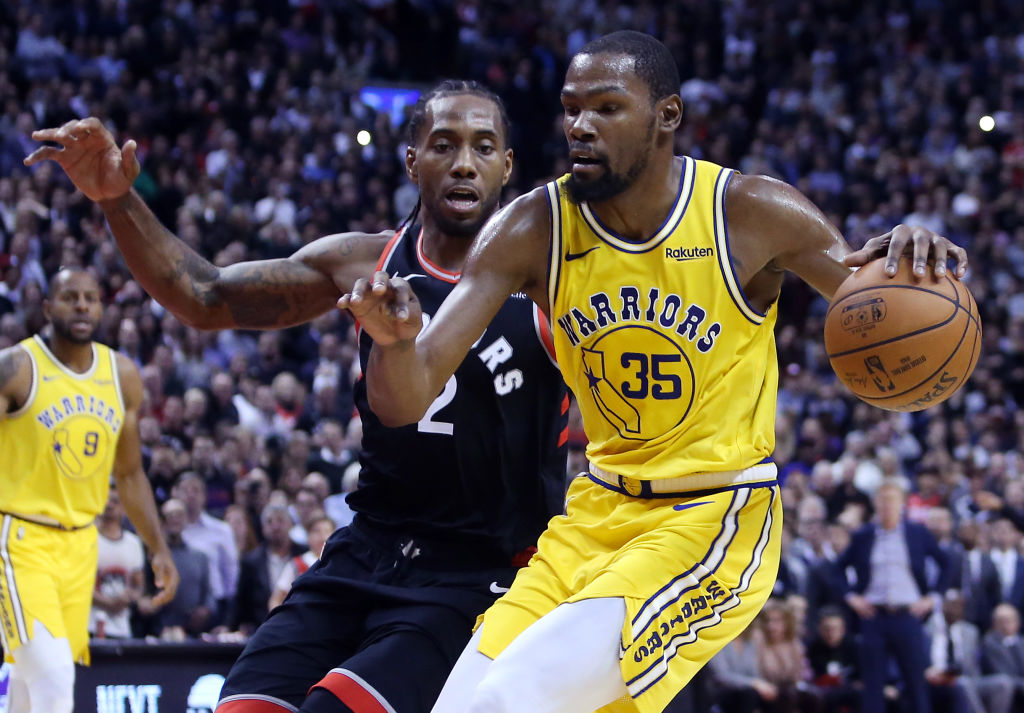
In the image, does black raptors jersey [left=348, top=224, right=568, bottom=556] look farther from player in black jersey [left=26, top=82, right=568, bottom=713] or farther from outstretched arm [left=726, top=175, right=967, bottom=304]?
outstretched arm [left=726, top=175, right=967, bottom=304]

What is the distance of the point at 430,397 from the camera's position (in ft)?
10.5

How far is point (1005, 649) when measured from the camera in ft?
31.0

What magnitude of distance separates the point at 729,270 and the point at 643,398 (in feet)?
1.35

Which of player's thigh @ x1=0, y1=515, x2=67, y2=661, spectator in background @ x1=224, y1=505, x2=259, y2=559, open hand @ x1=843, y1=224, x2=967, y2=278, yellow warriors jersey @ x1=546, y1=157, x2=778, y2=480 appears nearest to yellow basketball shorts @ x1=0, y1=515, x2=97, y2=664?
player's thigh @ x1=0, y1=515, x2=67, y2=661

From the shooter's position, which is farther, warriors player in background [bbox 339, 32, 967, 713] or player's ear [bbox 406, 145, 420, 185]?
player's ear [bbox 406, 145, 420, 185]

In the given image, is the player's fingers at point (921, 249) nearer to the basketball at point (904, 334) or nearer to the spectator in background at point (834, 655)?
the basketball at point (904, 334)

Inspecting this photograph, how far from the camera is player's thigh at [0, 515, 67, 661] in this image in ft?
19.6

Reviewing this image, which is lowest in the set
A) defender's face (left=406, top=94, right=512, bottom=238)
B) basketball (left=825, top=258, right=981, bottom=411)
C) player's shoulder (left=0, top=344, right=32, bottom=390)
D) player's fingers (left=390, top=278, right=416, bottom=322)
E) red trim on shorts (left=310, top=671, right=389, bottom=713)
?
red trim on shorts (left=310, top=671, right=389, bottom=713)

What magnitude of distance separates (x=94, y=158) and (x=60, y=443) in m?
3.06

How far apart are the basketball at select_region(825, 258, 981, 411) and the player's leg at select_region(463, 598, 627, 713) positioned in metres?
0.91

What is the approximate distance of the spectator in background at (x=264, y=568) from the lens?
8.70 metres

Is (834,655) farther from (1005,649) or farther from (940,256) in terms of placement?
(940,256)

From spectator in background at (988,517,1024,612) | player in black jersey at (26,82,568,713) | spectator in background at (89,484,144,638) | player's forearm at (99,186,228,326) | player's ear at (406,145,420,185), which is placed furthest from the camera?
spectator in background at (988,517,1024,612)

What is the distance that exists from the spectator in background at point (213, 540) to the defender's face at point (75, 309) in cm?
243
